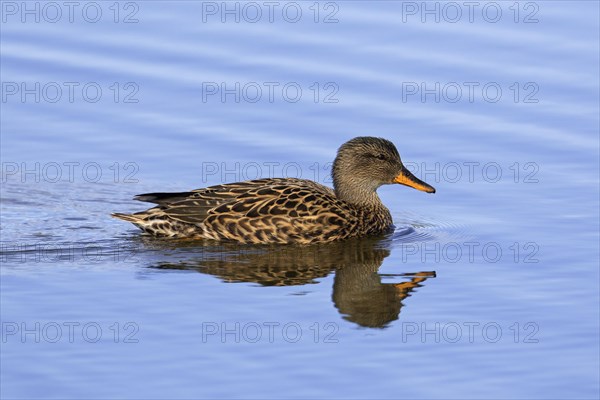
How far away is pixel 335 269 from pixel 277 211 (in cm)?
119

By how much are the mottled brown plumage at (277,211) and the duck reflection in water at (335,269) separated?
0.49 ft

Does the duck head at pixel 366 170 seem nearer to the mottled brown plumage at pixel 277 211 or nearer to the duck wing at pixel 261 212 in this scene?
the mottled brown plumage at pixel 277 211

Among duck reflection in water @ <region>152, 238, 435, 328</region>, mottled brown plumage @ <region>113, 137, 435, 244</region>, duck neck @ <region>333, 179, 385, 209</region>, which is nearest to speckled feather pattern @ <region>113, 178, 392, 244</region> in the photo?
mottled brown plumage @ <region>113, 137, 435, 244</region>

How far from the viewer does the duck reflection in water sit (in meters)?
13.6

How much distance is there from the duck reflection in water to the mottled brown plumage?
15cm

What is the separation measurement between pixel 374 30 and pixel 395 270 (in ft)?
21.8

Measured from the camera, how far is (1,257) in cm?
1466

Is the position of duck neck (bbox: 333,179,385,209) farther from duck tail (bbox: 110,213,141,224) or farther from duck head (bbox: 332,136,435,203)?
duck tail (bbox: 110,213,141,224)

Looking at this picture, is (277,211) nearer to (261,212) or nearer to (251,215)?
(261,212)

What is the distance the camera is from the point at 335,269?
48.7ft

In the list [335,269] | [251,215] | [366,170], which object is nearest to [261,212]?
[251,215]

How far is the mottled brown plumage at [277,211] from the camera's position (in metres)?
15.7

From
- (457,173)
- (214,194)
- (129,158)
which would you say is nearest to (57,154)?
(129,158)

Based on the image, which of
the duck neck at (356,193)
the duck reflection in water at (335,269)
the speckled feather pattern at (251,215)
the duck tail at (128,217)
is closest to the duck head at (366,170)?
the duck neck at (356,193)
